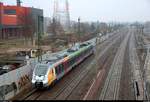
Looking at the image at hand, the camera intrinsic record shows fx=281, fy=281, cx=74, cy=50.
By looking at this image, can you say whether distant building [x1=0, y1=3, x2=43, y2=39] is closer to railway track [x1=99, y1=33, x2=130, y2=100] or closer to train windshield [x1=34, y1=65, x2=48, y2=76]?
railway track [x1=99, y1=33, x2=130, y2=100]

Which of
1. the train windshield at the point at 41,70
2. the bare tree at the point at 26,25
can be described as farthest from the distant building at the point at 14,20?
the train windshield at the point at 41,70

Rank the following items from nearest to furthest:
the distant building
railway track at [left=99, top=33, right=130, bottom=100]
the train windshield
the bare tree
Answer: railway track at [left=99, top=33, right=130, bottom=100], the train windshield, the bare tree, the distant building

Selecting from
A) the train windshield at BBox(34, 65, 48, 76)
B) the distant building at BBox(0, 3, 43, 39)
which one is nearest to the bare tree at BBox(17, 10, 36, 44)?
the distant building at BBox(0, 3, 43, 39)

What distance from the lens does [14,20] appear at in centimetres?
10062

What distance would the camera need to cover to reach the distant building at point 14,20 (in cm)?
9219

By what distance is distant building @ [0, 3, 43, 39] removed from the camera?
9219cm

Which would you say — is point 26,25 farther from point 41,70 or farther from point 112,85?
point 41,70

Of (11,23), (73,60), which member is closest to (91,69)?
(73,60)

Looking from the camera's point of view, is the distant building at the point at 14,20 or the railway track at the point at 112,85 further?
the distant building at the point at 14,20

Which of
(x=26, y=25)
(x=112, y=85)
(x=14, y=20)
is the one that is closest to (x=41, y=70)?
(x=112, y=85)

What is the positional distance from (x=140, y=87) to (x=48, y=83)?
341 inches

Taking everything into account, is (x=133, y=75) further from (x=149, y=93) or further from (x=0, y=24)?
(x=0, y=24)

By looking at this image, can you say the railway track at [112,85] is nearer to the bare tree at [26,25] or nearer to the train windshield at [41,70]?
→ the train windshield at [41,70]

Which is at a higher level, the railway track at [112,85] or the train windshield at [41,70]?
the train windshield at [41,70]
